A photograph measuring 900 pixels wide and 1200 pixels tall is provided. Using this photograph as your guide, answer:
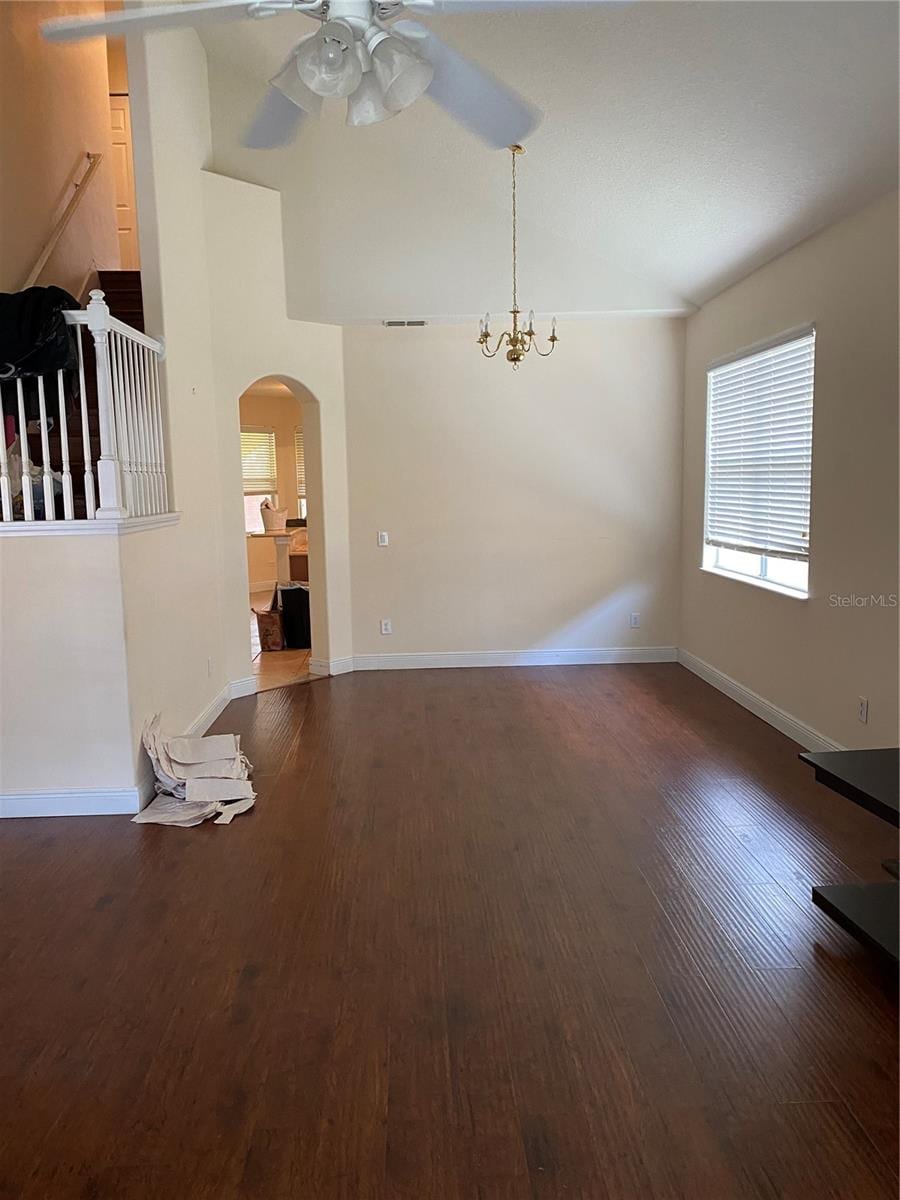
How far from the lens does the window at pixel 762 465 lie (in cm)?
439

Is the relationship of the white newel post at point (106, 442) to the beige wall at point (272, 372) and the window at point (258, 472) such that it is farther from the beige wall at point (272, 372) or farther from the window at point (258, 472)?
the window at point (258, 472)

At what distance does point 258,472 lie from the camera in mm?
10773

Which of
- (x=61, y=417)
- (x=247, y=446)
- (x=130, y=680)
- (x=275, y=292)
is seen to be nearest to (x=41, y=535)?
(x=61, y=417)

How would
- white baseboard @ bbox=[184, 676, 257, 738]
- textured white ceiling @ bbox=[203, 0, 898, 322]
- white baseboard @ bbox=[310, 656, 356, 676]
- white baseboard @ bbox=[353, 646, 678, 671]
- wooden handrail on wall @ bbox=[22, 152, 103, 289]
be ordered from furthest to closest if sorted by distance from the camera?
1. white baseboard @ bbox=[353, 646, 678, 671]
2. white baseboard @ bbox=[310, 656, 356, 676]
3. wooden handrail on wall @ bbox=[22, 152, 103, 289]
4. white baseboard @ bbox=[184, 676, 257, 738]
5. textured white ceiling @ bbox=[203, 0, 898, 322]

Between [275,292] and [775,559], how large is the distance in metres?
3.82

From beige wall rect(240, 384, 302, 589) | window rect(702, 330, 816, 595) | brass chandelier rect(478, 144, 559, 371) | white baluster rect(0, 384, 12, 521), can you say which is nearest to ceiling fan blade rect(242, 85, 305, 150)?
white baluster rect(0, 384, 12, 521)

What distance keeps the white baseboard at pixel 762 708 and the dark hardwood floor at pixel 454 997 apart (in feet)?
1.15

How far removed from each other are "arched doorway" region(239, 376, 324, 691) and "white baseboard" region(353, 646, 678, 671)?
75 centimetres

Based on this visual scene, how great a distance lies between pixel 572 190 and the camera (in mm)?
5074

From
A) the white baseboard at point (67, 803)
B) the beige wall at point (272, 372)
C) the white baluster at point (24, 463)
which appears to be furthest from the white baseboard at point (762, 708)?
the white baluster at point (24, 463)

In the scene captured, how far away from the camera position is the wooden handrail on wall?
485 centimetres

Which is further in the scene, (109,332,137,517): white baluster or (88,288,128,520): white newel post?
(109,332,137,517): white baluster

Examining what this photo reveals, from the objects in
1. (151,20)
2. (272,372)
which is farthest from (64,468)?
(272,372)

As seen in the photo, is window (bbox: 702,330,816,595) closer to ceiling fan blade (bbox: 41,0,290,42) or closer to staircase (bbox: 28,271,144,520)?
ceiling fan blade (bbox: 41,0,290,42)
